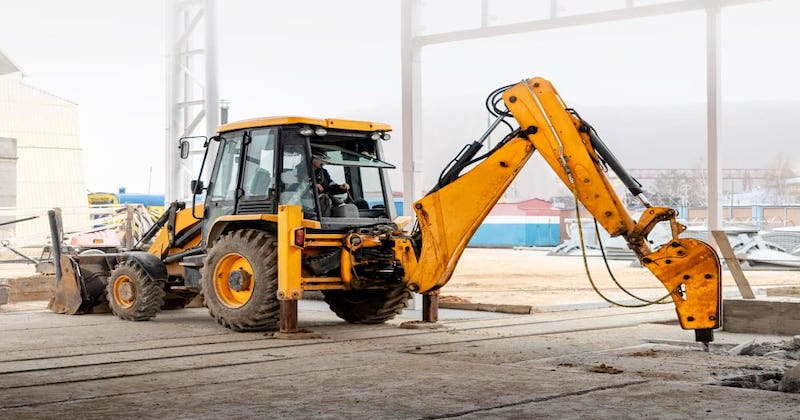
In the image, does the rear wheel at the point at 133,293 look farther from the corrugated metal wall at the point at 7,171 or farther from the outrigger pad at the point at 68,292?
the corrugated metal wall at the point at 7,171

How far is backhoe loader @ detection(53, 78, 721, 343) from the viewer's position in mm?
10773

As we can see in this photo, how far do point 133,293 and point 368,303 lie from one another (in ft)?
10.7

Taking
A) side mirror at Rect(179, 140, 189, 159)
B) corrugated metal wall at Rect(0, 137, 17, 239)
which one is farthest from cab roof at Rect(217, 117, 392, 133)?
corrugated metal wall at Rect(0, 137, 17, 239)

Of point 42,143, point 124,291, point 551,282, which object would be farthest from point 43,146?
point 124,291

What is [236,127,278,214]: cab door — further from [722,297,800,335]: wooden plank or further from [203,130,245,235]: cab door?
[722,297,800,335]: wooden plank

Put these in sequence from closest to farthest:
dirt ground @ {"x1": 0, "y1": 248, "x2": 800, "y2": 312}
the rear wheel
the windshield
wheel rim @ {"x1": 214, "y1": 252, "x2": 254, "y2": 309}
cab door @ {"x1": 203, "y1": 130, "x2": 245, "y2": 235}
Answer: wheel rim @ {"x1": 214, "y1": 252, "x2": 254, "y2": 309} → the windshield → cab door @ {"x1": 203, "y1": 130, "x2": 245, "y2": 235} → the rear wheel → dirt ground @ {"x1": 0, "y1": 248, "x2": 800, "y2": 312}

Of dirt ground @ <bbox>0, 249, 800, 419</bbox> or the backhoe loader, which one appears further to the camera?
the backhoe loader

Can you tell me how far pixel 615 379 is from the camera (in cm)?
833

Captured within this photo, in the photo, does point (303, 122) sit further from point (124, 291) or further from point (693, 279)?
point (693, 279)

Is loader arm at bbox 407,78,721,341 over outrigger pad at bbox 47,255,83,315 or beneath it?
over

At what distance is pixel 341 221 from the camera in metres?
13.0

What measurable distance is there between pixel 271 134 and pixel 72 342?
3.32 meters

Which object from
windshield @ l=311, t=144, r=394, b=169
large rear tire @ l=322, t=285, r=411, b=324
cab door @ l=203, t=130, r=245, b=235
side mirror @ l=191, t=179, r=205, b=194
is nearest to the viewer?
windshield @ l=311, t=144, r=394, b=169

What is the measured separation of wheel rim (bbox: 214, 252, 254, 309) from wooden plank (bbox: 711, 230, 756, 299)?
548 centimetres
